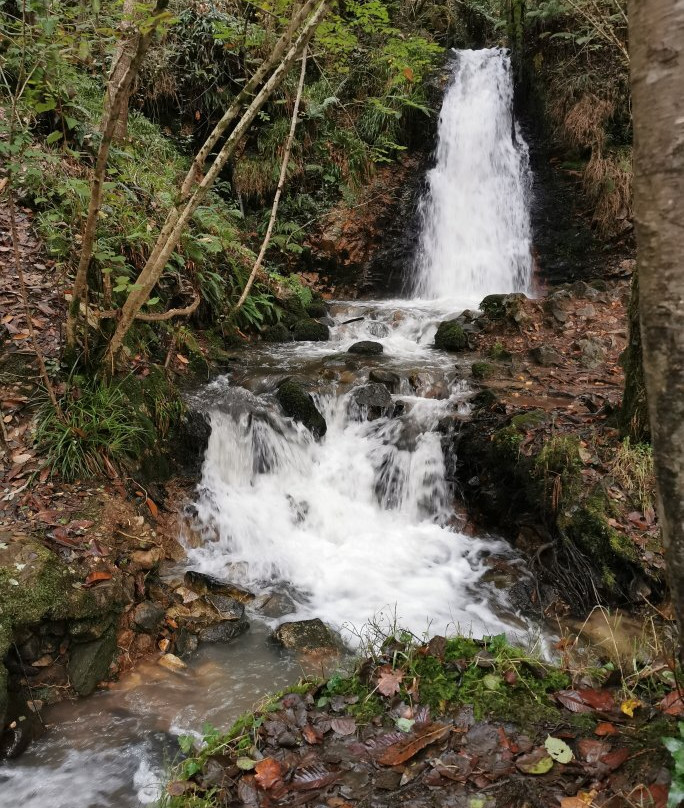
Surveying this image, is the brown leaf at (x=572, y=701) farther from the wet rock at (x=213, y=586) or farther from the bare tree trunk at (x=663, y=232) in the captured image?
the wet rock at (x=213, y=586)

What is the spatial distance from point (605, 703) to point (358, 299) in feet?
35.4

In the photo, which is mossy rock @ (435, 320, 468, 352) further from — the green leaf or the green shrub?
the green leaf

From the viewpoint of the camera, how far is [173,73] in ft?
38.9

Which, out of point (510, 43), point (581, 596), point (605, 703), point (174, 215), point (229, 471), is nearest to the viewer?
point (605, 703)

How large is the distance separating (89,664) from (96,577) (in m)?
0.57

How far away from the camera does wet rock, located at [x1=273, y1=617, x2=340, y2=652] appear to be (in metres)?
4.16

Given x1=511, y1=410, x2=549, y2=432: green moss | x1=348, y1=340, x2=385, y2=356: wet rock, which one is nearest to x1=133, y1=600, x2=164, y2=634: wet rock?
x1=511, y1=410, x2=549, y2=432: green moss

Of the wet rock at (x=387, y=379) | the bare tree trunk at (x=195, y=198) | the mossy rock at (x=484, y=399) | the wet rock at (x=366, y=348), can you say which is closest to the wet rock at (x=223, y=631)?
the bare tree trunk at (x=195, y=198)

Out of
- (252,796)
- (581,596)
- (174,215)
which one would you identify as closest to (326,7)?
(174,215)

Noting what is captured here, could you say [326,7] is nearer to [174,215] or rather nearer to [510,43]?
[174,215]

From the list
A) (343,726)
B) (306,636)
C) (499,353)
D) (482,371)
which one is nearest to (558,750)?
(343,726)

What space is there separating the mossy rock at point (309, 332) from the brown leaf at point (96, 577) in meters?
6.24

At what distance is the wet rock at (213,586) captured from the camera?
4.61 metres

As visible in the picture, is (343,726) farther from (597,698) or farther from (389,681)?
(597,698)
